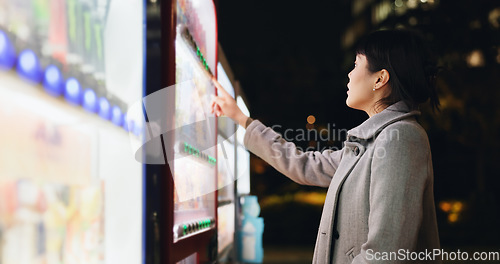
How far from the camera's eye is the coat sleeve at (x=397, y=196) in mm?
1764

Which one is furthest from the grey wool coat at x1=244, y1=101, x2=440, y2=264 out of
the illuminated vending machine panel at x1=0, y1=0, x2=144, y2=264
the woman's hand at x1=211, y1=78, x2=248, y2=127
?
the illuminated vending machine panel at x1=0, y1=0, x2=144, y2=264

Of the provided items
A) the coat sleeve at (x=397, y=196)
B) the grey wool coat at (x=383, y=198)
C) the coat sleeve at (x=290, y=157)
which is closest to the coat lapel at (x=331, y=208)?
the grey wool coat at (x=383, y=198)

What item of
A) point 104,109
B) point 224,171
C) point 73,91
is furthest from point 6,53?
point 224,171

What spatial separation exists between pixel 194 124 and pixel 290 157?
0.49 meters

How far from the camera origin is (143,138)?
5.63 ft

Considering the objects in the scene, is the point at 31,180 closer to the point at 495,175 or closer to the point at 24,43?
the point at 24,43

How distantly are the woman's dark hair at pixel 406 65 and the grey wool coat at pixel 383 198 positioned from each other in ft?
0.22

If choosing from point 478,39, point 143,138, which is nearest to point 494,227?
point 478,39

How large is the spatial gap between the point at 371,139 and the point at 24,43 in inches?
57.6

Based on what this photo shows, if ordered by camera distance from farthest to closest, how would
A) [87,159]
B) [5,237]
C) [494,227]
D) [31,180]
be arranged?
[494,227] < [87,159] < [31,180] < [5,237]

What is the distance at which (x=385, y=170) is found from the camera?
1.83 m

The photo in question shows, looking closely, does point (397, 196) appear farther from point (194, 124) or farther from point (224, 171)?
point (224, 171)

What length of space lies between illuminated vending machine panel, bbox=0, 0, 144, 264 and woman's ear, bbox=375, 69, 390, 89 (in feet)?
3.17

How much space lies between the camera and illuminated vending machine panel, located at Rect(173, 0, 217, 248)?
2025 millimetres
